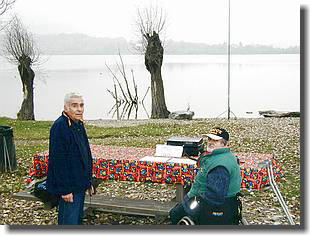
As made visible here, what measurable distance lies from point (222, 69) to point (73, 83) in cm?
169

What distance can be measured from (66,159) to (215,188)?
108 centimetres

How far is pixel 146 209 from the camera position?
12.4ft

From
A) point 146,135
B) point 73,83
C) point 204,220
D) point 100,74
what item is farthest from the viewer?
point 146,135

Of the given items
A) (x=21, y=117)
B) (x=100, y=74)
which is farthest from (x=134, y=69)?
(x=21, y=117)

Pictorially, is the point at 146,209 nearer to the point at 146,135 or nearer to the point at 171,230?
the point at 171,230

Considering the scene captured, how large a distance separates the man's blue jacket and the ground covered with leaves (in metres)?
1.03

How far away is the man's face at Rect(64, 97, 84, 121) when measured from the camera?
324 cm

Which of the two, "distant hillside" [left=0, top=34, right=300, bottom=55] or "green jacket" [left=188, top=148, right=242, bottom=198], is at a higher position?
"distant hillside" [left=0, top=34, right=300, bottom=55]

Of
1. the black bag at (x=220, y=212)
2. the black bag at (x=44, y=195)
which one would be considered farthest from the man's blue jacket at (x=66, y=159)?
the black bag at (x=220, y=212)

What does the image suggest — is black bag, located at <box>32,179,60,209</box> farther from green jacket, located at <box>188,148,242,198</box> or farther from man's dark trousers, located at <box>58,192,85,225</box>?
green jacket, located at <box>188,148,242,198</box>

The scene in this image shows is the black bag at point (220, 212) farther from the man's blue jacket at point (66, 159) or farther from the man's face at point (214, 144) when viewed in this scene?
the man's blue jacket at point (66, 159)

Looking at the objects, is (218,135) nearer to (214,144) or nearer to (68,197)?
(214,144)

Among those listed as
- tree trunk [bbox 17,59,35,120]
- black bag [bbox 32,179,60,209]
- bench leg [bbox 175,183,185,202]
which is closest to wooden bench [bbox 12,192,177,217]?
bench leg [bbox 175,183,185,202]

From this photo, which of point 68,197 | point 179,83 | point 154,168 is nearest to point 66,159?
point 68,197
